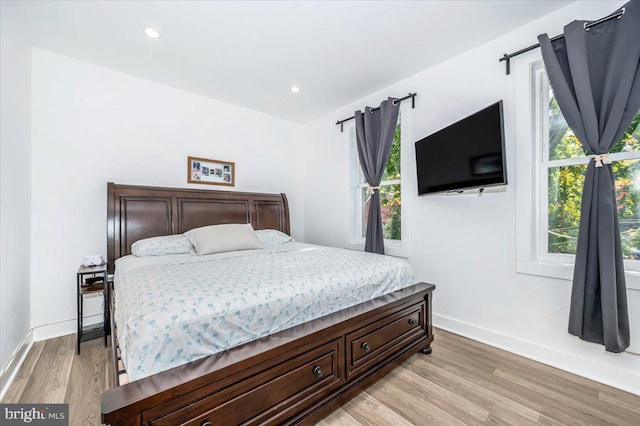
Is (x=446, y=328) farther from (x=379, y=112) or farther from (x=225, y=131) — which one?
(x=225, y=131)

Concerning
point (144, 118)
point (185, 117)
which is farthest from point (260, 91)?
point (144, 118)

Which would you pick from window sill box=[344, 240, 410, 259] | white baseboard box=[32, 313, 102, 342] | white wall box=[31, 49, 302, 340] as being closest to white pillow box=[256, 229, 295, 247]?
white wall box=[31, 49, 302, 340]

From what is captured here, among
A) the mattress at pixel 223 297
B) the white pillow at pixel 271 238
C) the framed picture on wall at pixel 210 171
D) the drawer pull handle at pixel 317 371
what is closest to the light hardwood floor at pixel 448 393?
the drawer pull handle at pixel 317 371

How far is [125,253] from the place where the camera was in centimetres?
283

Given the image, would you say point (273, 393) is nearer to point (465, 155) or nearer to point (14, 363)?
point (14, 363)

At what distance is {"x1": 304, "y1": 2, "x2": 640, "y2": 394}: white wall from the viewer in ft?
6.64

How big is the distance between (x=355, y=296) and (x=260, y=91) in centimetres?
278

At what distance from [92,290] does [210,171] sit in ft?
5.92

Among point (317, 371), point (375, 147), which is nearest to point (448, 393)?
point (317, 371)

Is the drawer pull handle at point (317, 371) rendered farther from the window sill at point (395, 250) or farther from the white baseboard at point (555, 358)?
the window sill at point (395, 250)

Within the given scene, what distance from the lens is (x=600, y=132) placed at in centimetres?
183

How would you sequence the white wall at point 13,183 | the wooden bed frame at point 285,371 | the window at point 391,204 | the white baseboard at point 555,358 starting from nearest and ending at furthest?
the wooden bed frame at point 285,371 → the white baseboard at point 555,358 → the white wall at point 13,183 → the window at point 391,204

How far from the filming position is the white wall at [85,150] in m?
2.59

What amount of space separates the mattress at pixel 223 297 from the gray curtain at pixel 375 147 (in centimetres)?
98
